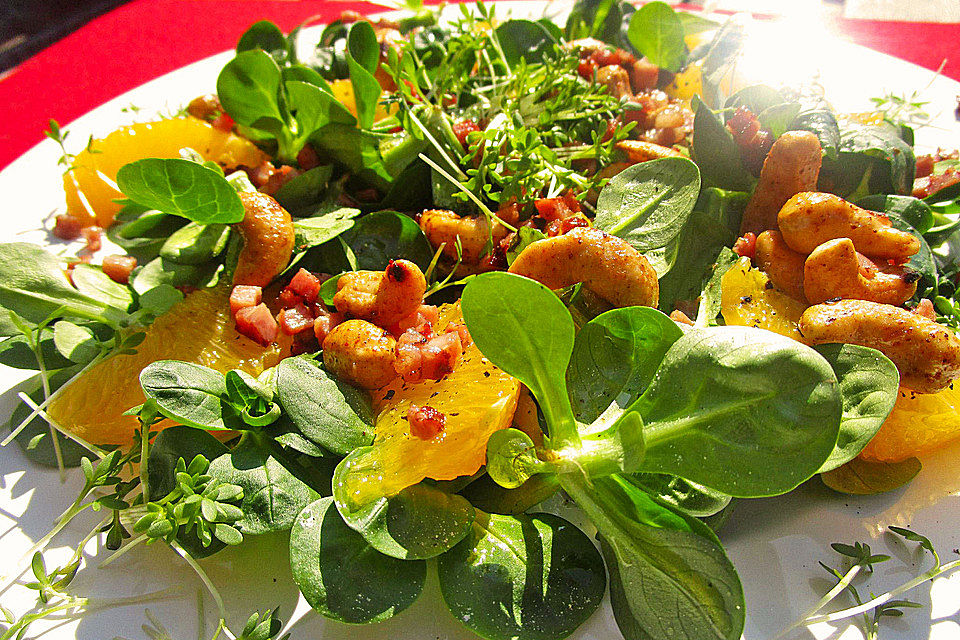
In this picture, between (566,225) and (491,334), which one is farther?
(566,225)

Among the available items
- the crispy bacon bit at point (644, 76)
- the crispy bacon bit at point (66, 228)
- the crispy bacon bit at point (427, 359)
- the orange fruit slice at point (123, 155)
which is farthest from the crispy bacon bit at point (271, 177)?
the crispy bacon bit at point (644, 76)

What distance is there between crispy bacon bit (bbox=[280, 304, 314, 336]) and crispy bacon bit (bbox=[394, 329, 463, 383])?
0.96 ft

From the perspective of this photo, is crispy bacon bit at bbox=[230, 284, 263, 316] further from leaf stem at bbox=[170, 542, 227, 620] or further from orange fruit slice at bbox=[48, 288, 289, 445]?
leaf stem at bbox=[170, 542, 227, 620]

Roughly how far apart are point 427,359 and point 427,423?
15 cm

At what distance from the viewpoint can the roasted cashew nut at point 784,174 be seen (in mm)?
1546

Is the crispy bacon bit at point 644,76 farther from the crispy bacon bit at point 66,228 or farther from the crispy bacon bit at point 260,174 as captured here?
the crispy bacon bit at point 66,228

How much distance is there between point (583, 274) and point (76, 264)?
136 centimetres

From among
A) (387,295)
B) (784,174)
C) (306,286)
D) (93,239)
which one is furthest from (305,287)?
(784,174)

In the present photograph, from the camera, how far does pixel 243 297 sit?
1517 millimetres

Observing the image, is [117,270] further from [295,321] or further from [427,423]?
[427,423]

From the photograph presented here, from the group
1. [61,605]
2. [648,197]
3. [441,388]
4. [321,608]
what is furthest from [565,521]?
[61,605]

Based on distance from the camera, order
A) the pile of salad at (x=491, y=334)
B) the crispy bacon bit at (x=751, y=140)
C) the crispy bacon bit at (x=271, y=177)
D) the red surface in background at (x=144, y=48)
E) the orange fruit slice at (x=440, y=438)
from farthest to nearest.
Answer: the red surface in background at (x=144, y=48)
the crispy bacon bit at (x=271, y=177)
the crispy bacon bit at (x=751, y=140)
the orange fruit slice at (x=440, y=438)
the pile of salad at (x=491, y=334)

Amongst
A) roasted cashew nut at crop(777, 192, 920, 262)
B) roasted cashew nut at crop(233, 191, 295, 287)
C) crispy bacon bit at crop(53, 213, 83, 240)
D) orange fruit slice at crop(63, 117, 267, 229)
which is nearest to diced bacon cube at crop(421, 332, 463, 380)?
roasted cashew nut at crop(233, 191, 295, 287)

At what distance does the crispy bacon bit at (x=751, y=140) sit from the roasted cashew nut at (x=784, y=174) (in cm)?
10
